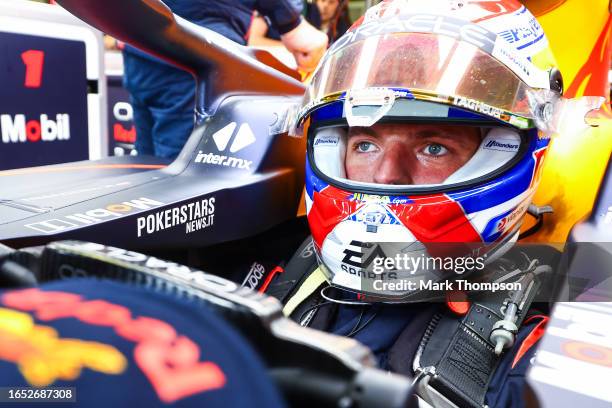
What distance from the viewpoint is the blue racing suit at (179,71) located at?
1.75 meters

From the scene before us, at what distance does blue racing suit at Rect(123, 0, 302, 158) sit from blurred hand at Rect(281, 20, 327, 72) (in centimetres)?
3

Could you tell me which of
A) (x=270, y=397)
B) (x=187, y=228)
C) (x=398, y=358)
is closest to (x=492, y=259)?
(x=398, y=358)

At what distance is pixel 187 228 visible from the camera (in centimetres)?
102

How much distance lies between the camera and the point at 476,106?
92 cm

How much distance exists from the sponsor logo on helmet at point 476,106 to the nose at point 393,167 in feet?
0.51

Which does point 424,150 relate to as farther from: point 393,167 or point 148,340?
point 148,340

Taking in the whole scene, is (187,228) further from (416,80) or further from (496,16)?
(496,16)

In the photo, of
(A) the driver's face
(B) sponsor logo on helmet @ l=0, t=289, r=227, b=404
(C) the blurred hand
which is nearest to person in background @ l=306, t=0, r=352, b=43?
(C) the blurred hand

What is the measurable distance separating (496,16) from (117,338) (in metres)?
0.91

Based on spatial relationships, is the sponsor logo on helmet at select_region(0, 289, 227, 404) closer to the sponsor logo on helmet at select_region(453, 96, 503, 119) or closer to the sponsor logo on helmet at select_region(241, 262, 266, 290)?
the sponsor logo on helmet at select_region(453, 96, 503, 119)

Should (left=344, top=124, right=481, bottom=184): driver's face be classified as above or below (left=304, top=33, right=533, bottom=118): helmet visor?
below

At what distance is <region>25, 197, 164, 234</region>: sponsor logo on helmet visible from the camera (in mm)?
817

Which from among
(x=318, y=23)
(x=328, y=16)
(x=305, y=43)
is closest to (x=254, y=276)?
(x=305, y=43)

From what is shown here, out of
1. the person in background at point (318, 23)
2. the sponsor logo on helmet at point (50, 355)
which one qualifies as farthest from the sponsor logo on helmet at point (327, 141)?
the person in background at point (318, 23)
